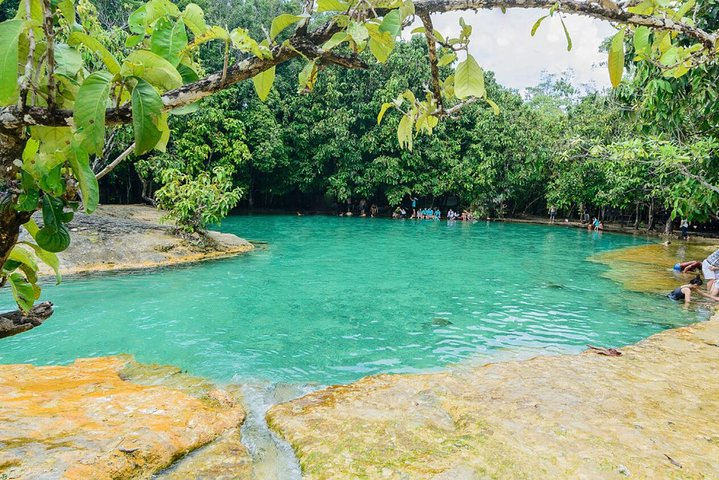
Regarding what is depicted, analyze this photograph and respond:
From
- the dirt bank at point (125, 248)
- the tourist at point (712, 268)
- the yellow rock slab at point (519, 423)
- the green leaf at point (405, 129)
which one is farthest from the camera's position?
the dirt bank at point (125, 248)

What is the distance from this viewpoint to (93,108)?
1069mm

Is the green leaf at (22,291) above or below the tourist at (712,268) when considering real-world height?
above

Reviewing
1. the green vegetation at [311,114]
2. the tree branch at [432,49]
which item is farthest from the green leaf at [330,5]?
the tree branch at [432,49]

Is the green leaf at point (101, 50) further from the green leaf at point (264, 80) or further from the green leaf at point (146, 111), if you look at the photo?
the green leaf at point (264, 80)

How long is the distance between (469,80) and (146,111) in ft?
2.79

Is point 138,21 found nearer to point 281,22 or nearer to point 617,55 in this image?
point 281,22

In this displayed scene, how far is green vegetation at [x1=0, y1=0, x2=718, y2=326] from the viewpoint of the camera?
1.19m

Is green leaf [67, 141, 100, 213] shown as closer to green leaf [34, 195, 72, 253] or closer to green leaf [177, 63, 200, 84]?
green leaf [34, 195, 72, 253]

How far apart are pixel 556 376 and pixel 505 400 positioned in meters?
0.94

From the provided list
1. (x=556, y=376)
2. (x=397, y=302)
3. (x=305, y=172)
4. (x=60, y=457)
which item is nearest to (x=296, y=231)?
(x=305, y=172)

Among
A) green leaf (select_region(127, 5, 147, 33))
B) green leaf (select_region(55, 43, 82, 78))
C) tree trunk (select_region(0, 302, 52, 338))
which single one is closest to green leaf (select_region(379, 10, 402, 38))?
green leaf (select_region(127, 5, 147, 33))

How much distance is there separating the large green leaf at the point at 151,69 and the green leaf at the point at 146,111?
0.19 feet

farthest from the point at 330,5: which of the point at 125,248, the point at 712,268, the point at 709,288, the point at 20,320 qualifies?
the point at 125,248

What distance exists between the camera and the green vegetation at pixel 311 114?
119cm
